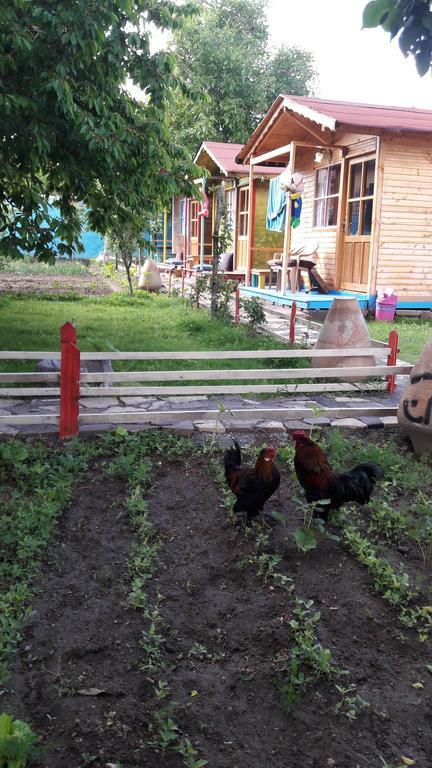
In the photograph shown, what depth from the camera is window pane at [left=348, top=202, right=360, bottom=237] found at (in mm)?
13828

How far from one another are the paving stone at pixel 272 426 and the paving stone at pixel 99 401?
1.56 meters

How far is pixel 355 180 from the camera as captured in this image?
549 inches

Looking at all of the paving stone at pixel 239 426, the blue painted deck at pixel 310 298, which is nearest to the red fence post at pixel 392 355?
the paving stone at pixel 239 426

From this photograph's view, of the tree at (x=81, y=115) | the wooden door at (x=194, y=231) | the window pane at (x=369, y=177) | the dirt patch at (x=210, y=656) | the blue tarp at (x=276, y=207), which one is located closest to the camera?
the dirt patch at (x=210, y=656)

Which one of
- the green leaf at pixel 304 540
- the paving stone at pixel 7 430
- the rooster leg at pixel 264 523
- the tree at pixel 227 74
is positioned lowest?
the rooster leg at pixel 264 523

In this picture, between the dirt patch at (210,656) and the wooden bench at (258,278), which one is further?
the wooden bench at (258,278)

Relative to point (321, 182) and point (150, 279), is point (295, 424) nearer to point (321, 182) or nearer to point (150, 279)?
point (321, 182)

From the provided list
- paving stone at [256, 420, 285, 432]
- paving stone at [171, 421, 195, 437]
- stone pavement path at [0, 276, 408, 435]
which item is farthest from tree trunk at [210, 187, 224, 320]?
paving stone at [171, 421, 195, 437]

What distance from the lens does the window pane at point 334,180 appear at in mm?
14673

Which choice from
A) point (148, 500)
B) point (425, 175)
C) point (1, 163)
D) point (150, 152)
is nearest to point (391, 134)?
point (425, 175)

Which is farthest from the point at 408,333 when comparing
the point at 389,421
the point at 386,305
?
the point at 389,421

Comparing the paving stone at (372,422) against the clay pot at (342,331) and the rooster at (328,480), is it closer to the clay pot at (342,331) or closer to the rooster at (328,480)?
the clay pot at (342,331)

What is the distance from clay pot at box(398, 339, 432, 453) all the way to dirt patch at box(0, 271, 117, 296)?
12.9 metres

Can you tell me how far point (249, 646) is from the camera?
10.6ft
